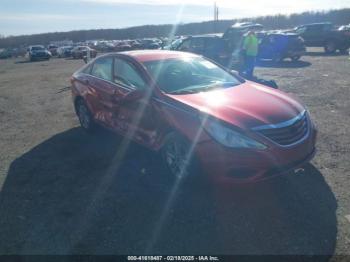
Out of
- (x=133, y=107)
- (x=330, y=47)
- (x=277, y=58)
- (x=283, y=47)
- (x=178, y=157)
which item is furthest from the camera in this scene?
(x=330, y=47)

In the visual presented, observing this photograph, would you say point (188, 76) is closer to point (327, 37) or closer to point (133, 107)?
point (133, 107)

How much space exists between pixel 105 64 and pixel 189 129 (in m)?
2.70

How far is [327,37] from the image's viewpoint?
885 inches

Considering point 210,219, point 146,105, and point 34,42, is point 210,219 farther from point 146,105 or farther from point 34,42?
point 34,42

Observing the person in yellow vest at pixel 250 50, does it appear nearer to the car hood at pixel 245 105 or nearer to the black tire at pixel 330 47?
the car hood at pixel 245 105

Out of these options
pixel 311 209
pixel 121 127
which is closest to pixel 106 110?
pixel 121 127

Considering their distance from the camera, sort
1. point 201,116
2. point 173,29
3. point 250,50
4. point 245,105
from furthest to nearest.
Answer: point 173,29, point 250,50, point 245,105, point 201,116

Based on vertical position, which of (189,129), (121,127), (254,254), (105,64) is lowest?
(254,254)

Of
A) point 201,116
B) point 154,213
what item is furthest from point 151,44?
point 154,213

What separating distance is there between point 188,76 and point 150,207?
6.92 ft

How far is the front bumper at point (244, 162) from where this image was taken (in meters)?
3.91

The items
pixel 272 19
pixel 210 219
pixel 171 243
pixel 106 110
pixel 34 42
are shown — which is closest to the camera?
pixel 171 243

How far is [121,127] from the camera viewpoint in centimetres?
570

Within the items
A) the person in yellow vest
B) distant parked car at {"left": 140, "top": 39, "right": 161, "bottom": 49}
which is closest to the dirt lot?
the person in yellow vest
